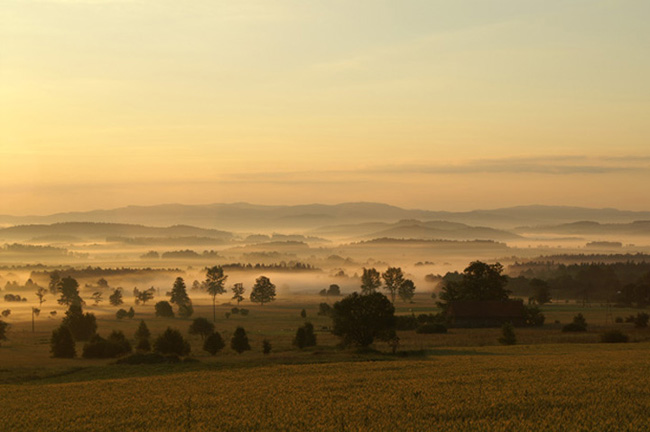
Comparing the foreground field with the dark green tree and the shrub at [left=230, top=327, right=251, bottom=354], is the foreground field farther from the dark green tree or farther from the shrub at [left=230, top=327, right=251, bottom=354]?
the shrub at [left=230, top=327, right=251, bottom=354]

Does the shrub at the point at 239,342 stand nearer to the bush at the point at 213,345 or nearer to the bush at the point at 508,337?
the bush at the point at 213,345

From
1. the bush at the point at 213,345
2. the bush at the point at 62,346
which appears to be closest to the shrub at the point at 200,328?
the bush at the point at 62,346

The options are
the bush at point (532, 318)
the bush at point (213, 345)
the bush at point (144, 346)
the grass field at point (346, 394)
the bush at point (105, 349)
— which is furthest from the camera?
the bush at point (532, 318)

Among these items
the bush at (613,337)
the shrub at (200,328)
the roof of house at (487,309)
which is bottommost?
the shrub at (200,328)

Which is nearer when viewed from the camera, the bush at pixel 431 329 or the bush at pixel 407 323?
the bush at pixel 431 329

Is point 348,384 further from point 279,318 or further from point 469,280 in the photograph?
point 279,318

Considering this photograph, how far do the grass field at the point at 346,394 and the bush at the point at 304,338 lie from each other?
65.7 ft

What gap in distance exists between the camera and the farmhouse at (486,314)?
144500 mm

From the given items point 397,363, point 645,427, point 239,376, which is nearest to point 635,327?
point 397,363

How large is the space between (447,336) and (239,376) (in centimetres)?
6478

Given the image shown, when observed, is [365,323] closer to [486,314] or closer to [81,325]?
[486,314]

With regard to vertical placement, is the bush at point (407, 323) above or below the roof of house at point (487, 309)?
below

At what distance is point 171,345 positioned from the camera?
3969 inches

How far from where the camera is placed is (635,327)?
131 m
